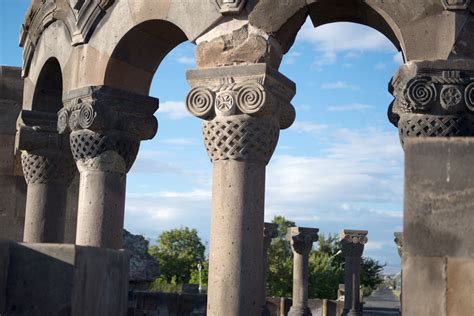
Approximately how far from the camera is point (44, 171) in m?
9.66

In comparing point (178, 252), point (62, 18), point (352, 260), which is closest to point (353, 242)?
point (352, 260)

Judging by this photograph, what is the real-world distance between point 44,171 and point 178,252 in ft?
182

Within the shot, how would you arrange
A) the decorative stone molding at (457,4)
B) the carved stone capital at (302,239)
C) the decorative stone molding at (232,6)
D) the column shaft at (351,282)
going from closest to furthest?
the decorative stone molding at (457,4)
the decorative stone molding at (232,6)
the carved stone capital at (302,239)
the column shaft at (351,282)

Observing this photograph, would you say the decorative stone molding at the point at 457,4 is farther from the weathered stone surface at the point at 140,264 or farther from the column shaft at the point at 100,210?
the weathered stone surface at the point at 140,264

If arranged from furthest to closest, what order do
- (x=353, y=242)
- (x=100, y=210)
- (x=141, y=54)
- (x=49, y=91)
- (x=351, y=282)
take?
(x=353, y=242), (x=351, y=282), (x=49, y=91), (x=141, y=54), (x=100, y=210)

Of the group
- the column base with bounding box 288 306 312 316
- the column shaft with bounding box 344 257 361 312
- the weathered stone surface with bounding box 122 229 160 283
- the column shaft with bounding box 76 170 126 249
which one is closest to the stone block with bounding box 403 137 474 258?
the column shaft with bounding box 76 170 126 249

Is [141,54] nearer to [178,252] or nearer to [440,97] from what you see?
[440,97]

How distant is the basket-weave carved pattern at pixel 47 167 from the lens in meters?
9.66

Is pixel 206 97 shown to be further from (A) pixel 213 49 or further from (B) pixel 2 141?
(B) pixel 2 141

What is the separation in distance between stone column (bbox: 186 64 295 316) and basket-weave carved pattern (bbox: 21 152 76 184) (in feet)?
11.0

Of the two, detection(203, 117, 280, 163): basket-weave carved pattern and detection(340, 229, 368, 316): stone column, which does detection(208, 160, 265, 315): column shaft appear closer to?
detection(203, 117, 280, 163): basket-weave carved pattern

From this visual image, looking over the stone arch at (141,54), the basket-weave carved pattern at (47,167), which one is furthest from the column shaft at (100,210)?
the basket-weave carved pattern at (47,167)

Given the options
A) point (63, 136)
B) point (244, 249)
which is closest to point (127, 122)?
point (63, 136)

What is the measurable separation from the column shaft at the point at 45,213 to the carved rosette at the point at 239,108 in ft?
11.4
